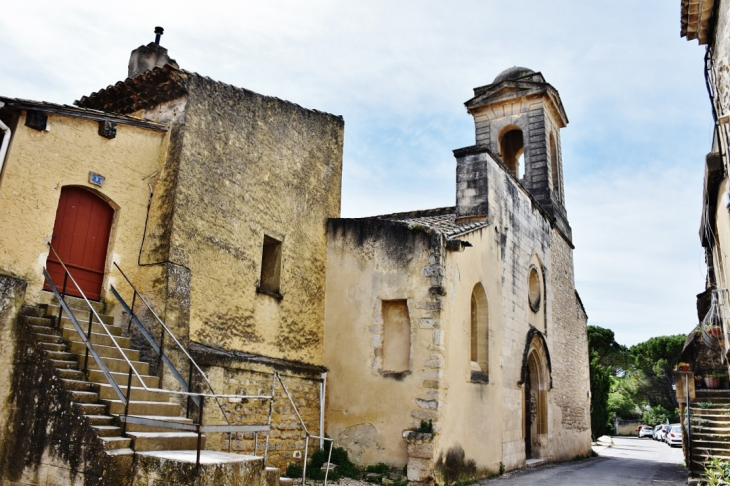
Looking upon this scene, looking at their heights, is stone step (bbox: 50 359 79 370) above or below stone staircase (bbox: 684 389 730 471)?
above

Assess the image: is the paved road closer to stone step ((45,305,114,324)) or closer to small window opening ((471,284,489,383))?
small window opening ((471,284,489,383))

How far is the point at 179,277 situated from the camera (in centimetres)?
816

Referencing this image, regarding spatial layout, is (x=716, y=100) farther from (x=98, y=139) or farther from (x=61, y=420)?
(x=61, y=420)

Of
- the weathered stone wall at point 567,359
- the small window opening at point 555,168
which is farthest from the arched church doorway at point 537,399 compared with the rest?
the small window opening at point 555,168

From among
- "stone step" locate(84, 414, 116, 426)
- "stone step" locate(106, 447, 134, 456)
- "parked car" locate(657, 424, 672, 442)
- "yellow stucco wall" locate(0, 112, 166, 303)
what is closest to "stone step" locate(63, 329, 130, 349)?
"yellow stucco wall" locate(0, 112, 166, 303)

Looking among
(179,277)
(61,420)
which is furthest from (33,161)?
(61,420)

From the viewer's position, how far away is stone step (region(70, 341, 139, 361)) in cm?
683

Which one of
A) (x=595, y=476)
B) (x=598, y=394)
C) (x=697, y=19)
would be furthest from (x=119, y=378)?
(x=598, y=394)

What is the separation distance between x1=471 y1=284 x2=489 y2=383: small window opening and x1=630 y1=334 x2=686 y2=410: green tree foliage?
3990 centimetres

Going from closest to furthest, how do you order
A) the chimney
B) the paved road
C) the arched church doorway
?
the paved road
the chimney
the arched church doorway

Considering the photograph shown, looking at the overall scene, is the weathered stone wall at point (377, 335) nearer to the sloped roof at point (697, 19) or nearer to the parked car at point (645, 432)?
the sloped roof at point (697, 19)

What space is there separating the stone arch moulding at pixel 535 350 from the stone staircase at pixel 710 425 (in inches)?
131

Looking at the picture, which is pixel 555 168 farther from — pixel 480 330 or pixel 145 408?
pixel 145 408

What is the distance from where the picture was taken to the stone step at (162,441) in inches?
231
